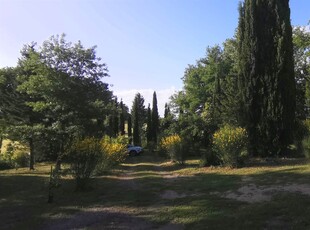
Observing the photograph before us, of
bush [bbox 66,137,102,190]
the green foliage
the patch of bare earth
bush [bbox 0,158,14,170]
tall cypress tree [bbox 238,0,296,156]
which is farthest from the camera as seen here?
the green foliage

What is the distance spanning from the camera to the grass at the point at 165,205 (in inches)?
290

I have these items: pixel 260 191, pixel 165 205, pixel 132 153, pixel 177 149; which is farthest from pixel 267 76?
pixel 132 153

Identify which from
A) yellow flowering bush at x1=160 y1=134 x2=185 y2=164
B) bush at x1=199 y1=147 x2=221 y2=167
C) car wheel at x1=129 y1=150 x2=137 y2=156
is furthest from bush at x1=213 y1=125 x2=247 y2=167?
car wheel at x1=129 y1=150 x2=137 y2=156

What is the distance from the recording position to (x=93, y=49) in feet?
68.4

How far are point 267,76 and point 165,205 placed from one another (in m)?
11.5

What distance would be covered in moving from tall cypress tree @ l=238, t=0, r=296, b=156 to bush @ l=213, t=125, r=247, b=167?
8.84 feet

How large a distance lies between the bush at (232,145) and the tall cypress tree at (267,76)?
106 inches

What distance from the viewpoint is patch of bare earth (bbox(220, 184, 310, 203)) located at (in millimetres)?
9070

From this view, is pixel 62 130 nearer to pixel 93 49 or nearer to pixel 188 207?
pixel 93 49

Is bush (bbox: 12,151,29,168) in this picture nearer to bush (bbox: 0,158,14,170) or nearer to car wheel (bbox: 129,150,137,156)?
bush (bbox: 0,158,14,170)

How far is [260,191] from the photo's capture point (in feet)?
32.6

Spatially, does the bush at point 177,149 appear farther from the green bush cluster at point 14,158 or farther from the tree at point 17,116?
the green bush cluster at point 14,158

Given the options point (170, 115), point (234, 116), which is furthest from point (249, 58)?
point (170, 115)

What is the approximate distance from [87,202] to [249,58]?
12.4m
